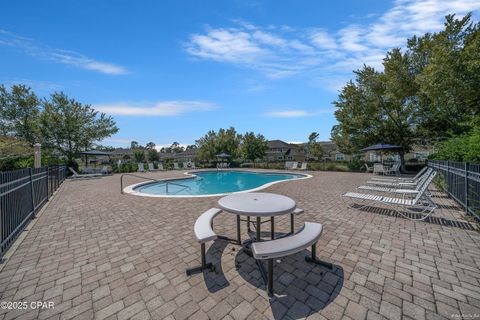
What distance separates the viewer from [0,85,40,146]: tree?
20094 mm

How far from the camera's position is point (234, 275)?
2676mm

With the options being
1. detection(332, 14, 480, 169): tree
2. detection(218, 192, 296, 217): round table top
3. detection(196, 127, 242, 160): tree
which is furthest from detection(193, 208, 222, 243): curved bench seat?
detection(196, 127, 242, 160): tree

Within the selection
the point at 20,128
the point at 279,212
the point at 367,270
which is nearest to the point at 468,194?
the point at 367,270

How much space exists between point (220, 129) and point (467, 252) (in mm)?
31101

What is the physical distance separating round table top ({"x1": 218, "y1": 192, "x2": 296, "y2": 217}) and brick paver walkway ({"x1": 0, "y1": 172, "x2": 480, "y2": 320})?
2.68ft

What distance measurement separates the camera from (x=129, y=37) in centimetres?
930

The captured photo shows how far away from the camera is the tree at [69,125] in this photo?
18516 millimetres

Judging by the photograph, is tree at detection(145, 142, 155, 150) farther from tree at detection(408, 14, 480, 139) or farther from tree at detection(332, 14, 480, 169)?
tree at detection(408, 14, 480, 139)

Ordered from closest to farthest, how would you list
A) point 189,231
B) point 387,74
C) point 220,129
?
point 189,231
point 387,74
point 220,129

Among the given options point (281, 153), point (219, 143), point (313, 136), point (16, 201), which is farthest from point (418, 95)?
point (313, 136)

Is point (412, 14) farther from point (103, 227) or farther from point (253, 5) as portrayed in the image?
point (103, 227)

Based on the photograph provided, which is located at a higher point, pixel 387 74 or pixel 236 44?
pixel 387 74

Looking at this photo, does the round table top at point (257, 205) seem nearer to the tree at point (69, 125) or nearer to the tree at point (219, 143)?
the tree at point (69, 125)

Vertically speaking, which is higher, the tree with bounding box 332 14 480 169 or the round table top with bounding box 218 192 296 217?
the tree with bounding box 332 14 480 169
